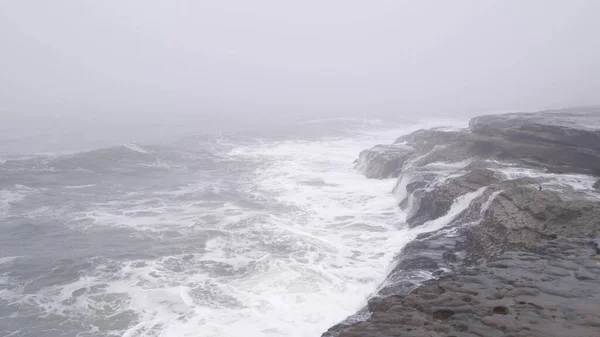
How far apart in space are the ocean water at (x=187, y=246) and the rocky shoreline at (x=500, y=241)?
116cm

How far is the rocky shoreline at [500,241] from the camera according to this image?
661 cm

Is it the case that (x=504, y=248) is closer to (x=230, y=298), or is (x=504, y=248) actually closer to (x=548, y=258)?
(x=548, y=258)

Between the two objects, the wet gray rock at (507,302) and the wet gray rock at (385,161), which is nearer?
A: the wet gray rock at (507,302)

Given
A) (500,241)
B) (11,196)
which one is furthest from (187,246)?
(11,196)

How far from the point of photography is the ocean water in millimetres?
9500

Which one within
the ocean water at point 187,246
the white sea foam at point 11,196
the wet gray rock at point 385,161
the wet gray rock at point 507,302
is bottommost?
the ocean water at point 187,246

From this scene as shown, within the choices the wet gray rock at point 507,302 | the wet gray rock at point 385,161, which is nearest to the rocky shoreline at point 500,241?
the wet gray rock at point 507,302

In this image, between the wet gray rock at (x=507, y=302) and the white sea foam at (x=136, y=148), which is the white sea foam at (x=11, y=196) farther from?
the wet gray rock at (x=507, y=302)

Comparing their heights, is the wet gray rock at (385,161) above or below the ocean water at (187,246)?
above

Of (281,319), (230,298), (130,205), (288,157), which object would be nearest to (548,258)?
(281,319)

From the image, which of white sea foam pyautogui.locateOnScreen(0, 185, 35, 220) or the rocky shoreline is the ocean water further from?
the rocky shoreline

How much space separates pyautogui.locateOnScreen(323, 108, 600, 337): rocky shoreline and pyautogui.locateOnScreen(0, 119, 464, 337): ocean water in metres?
1.16

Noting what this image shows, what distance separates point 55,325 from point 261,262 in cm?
528

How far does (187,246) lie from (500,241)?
30.5 feet
